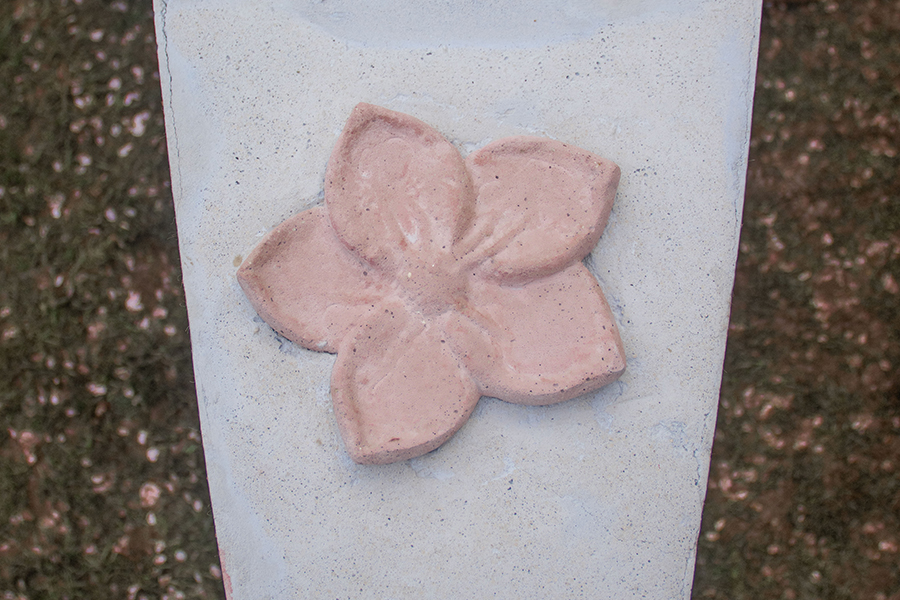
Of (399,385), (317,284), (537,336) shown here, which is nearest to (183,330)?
(317,284)

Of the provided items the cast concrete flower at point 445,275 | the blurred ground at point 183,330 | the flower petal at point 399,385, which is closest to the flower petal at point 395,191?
the cast concrete flower at point 445,275

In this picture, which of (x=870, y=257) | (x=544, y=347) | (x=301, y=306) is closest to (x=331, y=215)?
(x=301, y=306)

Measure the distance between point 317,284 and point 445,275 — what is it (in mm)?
218

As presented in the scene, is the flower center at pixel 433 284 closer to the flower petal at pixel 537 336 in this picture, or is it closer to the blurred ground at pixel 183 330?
the flower petal at pixel 537 336

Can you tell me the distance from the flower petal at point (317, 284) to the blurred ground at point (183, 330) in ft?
1.67

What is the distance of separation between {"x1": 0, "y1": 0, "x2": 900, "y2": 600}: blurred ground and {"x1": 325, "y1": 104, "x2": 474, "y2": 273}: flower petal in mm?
616

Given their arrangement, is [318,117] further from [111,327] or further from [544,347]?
[111,327]

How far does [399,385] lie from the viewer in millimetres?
1062

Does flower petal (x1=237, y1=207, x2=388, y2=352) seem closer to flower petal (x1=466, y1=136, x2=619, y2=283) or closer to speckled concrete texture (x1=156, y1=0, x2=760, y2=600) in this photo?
speckled concrete texture (x1=156, y1=0, x2=760, y2=600)

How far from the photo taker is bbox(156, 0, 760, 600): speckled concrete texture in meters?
1.10

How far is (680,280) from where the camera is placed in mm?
1105

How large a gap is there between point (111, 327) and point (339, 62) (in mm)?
811

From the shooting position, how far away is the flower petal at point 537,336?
104 cm

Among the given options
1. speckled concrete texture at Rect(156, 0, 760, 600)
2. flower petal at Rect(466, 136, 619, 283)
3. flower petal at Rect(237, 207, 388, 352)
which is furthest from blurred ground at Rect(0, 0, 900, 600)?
flower petal at Rect(466, 136, 619, 283)
